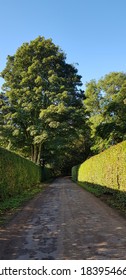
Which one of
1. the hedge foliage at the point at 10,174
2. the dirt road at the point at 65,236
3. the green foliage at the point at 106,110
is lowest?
the dirt road at the point at 65,236

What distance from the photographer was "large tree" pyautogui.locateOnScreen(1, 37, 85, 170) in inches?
1243

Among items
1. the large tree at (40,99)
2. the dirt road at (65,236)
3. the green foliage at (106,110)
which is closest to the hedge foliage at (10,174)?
the dirt road at (65,236)

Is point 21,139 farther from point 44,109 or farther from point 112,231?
point 112,231

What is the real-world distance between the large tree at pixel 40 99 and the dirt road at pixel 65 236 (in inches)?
847

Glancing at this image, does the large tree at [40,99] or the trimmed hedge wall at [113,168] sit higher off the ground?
the large tree at [40,99]

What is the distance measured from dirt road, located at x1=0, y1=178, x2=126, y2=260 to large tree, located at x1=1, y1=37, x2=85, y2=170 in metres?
21.5

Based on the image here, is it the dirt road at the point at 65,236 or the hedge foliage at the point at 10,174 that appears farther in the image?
the hedge foliage at the point at 10,174

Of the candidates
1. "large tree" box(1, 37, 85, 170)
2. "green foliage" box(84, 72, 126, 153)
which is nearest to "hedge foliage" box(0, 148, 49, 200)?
"large tree" box(1, 37, 85, 170)

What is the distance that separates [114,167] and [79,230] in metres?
8.28

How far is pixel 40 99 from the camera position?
107 ft

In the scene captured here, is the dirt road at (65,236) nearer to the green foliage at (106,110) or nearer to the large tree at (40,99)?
the large tree at (40,99)

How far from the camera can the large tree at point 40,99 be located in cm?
3156

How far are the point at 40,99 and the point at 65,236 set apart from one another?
1060 inches

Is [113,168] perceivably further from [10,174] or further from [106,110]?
[106,110]
